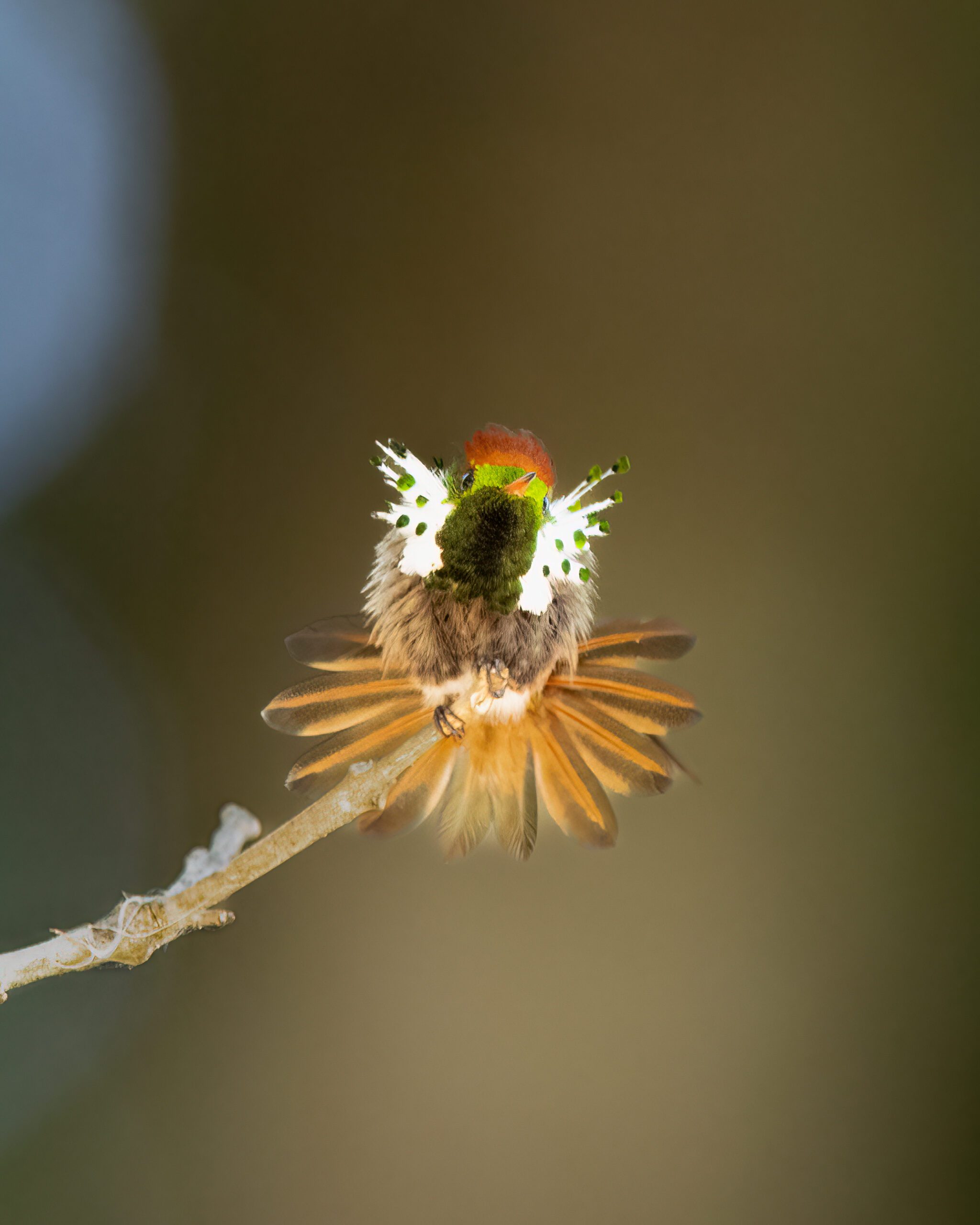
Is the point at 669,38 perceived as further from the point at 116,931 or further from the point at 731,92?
the point at 116,931

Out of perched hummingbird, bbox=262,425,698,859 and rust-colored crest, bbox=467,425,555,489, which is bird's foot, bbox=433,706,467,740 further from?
rust-colored crest, bbox=467,425,555,489

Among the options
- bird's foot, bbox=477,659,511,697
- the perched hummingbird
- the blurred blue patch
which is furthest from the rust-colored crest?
the blurred blue patch

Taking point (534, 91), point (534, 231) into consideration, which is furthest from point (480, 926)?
point (534, 91)

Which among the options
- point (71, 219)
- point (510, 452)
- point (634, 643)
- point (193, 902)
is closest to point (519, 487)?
point (510, 452)

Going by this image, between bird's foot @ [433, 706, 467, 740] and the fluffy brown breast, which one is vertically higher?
the fluffy brown breast

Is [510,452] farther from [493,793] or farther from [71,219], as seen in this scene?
[71,219]

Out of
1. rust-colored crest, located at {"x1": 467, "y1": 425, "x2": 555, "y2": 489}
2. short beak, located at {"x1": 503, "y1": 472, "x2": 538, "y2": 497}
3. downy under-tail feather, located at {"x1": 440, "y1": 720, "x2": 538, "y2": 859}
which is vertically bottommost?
downy under-tail feather, located at {"x1": 440, "y1": 720, "x2": 538, "y2": 859}

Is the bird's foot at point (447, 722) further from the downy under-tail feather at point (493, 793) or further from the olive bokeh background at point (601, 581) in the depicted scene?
the olive bokeh background at point (601, 581)
